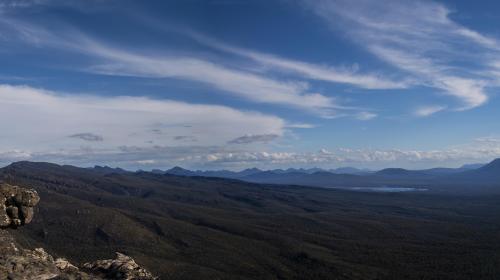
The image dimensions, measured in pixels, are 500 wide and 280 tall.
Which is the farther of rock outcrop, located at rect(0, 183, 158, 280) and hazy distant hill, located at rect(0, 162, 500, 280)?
hazy distant hill, located at rect(0, 162, 500, 280)

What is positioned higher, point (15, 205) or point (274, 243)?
point (15, 205)

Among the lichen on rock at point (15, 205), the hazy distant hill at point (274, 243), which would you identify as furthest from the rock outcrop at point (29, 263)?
the hazy distant hill at point (274, 243)

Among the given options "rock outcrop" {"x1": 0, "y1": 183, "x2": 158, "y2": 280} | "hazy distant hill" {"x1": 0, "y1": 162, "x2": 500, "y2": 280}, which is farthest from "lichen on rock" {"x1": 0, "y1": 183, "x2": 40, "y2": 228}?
"hazy distant hill" {"x1": 0, "y1": 162, "x2": 500, "y2": 280}

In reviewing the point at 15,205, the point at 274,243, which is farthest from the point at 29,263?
the point at 274,243

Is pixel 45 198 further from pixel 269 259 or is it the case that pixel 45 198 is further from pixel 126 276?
pixel 126 276

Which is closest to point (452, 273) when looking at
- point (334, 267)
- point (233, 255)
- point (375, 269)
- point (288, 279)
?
point (375, 269)

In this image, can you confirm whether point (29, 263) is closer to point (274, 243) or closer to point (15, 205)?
point (15, 205)

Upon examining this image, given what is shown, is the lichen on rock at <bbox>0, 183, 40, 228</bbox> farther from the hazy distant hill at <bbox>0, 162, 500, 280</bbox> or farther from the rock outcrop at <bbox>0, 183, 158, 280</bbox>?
the hazy distant hill at <bbox>0, 162, 500, 280</bbox>

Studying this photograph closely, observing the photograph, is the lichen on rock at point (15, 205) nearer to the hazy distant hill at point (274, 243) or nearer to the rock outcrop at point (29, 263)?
the rock outcrop at point (29, 263)

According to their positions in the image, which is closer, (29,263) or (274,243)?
(29,263)

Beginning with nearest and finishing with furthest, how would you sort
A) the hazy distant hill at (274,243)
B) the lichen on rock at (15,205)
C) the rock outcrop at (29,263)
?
the rock outcrop at (29,263) < the lichen on rock at (15,205) < the hazy distant hill at (274,243)
